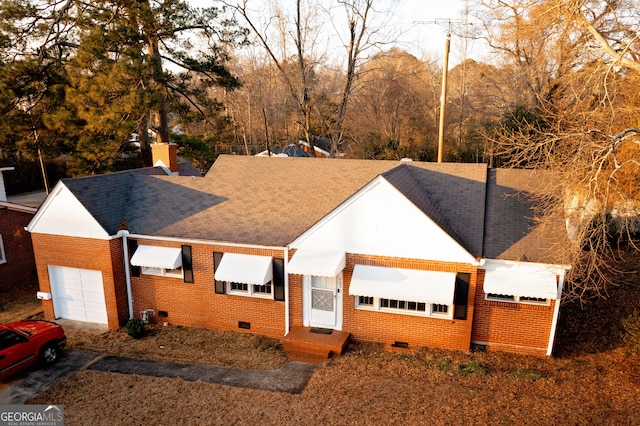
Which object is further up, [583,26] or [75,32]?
[75,32]

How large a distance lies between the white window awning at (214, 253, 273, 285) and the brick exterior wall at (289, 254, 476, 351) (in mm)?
965

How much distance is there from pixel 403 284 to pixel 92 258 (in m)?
11.1

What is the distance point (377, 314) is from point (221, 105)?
1980 centimetres

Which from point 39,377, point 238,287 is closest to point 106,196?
point 238,287

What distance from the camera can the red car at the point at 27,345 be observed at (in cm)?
1193

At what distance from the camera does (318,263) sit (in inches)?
514

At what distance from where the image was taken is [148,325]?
15.9 meters

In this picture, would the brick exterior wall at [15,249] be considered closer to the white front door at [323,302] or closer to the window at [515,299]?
the white front door at [323,302]

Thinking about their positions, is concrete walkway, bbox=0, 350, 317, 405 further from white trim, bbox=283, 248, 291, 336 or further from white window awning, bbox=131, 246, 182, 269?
white window awning, bbox=131, 246, 182, 269

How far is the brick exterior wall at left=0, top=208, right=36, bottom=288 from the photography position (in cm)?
2044

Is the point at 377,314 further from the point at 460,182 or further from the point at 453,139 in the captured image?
the point at 453,139

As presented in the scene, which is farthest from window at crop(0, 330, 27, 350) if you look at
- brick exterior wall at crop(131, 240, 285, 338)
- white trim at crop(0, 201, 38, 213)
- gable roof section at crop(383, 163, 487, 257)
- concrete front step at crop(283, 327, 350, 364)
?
gable roof section at crop(383, 163, 487, 257)

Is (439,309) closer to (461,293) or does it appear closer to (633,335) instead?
(461,293)

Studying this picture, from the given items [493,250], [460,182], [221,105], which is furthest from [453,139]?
[493,250]
